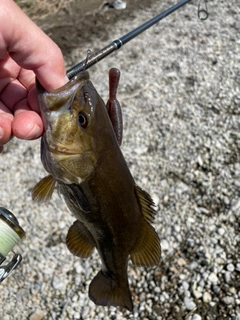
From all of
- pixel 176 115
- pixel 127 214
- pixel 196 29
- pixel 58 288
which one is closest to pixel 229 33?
pixel 196 29

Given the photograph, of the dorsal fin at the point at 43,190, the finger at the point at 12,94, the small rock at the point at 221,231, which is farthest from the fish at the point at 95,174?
the small rock at the point at 221,231

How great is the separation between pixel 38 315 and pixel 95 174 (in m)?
1.85

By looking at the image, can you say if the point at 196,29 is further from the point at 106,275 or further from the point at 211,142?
the point at 106,275

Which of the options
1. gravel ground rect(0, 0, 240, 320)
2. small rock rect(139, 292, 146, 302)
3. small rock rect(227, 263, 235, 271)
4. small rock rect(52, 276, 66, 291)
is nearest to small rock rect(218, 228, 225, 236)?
gravel ground rect(0, 0, 240, 320)

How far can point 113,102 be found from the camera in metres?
1.78

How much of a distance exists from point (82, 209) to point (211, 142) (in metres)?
2.76

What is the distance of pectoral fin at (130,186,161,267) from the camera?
188 centimetres

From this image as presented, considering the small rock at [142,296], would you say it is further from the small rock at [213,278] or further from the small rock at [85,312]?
the small rock at [213,278]

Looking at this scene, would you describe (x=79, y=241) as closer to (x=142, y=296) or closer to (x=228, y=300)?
(x=142, y=296)

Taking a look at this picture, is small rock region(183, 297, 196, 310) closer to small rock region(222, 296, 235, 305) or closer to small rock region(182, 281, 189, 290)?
small rock region(182, 281, 189, 290)

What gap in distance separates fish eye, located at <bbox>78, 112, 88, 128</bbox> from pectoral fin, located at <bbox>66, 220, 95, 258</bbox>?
647 mm

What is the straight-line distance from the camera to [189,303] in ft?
10.1

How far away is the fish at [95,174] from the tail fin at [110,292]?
0.33ft

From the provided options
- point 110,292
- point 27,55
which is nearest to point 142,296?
point 110,292
